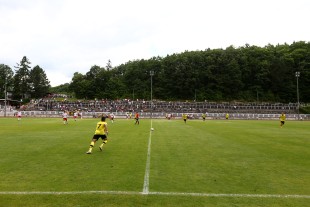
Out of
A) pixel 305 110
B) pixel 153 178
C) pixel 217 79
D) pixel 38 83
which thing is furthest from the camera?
pixel 38 83

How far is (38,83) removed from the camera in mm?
128250

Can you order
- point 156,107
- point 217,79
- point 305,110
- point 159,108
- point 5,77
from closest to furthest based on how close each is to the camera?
point 159,108 → point 305,110 → point 156,107 → point 217,79 → point 5,77

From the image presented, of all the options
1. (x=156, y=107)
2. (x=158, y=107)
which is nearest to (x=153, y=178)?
(x=156, y=107)

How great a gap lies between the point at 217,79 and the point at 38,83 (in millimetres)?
69099

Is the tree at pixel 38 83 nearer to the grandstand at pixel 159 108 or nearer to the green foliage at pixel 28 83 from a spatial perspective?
the green foliage at pixel 28 83

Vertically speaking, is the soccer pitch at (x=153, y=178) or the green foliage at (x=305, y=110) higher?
the green foliage at (x=305, y=110)

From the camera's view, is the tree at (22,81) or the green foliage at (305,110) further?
the tree at (22,81)

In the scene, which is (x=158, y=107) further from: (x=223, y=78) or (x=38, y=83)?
(x=38, y=83)

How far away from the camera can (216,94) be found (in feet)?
391

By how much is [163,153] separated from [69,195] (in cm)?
744

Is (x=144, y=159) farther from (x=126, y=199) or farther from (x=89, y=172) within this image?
(x=126, y=199)

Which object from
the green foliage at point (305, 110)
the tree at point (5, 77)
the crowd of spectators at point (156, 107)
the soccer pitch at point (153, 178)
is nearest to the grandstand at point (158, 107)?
the crowd of spectators at point (156, 107)

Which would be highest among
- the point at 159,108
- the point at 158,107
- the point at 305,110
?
the point at 158,107

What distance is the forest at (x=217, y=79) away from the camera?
118250 millimetres
